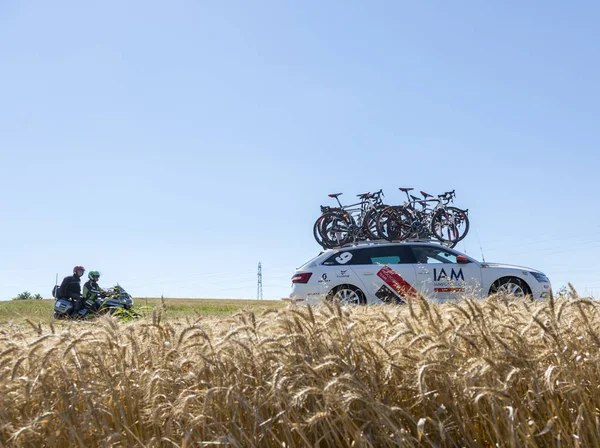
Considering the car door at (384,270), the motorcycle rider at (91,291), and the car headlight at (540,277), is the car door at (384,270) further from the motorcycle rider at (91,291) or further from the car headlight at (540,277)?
the motorcycle rider at (91,291)

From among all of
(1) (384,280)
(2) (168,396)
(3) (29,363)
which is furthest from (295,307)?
(1) (384,280)

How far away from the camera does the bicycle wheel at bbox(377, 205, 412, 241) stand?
56.4 ft

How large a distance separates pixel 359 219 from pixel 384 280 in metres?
4.36

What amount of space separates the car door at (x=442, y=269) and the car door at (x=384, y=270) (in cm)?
18

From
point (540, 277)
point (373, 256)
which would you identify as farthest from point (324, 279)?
point (540, 277)

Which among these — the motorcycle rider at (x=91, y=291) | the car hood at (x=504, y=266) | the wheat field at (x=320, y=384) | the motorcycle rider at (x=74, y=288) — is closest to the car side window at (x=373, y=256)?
the car hood at (x=504, y=266)

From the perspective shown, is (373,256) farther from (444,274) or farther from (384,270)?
(444,274)

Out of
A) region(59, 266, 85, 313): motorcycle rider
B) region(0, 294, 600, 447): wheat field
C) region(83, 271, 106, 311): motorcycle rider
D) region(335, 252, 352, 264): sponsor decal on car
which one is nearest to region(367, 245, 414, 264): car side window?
region(335, 252, 352, 264): sponsor decal on car

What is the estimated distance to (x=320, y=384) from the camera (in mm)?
3264

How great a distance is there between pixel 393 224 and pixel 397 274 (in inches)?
143

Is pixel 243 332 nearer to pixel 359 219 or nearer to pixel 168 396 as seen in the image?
pixel 168 396

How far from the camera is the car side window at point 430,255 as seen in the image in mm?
14109

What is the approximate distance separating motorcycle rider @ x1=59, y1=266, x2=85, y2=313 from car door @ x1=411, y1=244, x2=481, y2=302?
6911 mm

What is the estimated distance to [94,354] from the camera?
3734mm
